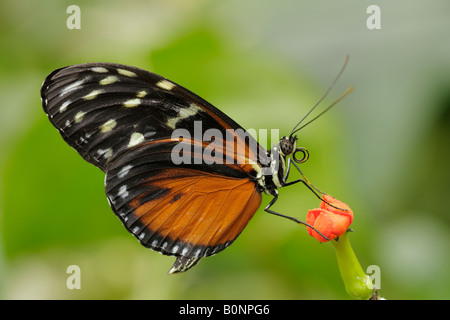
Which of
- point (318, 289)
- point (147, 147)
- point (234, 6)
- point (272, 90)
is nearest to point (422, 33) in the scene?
point (272, 90)

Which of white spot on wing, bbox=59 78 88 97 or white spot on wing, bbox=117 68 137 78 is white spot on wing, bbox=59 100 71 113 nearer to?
white spot on wing, bbox=59 78 88 97

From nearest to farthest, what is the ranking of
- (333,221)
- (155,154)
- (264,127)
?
(333,221), (155,154), (264,127)

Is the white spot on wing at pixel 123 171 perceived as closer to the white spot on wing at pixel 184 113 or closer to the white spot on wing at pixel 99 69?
the white spot on wing at pixel 184 113

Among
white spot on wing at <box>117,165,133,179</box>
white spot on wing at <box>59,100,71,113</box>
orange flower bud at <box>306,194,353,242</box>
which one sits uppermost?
white spot on wing at <box>59,100,71,113</box>

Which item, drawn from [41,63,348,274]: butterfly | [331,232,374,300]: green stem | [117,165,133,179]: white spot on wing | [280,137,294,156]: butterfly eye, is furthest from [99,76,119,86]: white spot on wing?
[331,232,374,300]: green stem

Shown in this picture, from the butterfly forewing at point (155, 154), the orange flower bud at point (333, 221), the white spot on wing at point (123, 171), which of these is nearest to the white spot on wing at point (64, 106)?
the butterfly forewing at point (155, 154)

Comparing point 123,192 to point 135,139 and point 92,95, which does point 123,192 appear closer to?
point 135,139

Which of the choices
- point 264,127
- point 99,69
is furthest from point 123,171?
point 264,127

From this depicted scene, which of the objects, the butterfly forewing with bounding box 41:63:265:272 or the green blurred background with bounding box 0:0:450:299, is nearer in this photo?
the butterfly forewing with bounding box 41:63:265:272

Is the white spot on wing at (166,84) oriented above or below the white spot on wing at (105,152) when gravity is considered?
above
